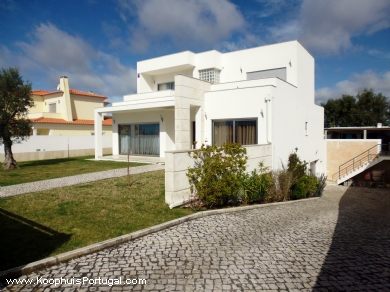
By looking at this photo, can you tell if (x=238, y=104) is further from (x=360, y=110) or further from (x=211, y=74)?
(x=360, y=110)

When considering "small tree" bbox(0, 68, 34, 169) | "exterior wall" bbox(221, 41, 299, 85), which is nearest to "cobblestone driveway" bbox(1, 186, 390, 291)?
"exterior wall" bbox(221, 41, 299, 85)

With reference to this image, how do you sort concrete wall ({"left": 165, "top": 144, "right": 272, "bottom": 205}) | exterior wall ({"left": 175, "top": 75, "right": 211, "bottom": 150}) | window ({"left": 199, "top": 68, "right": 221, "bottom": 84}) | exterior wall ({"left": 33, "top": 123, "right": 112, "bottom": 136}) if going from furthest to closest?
exterior wall ({"left": 33, "top": 123, "right": 112, "bottom": 136}) < window ({"left": 199, "top": 68, "right": 221, "bottom": 84}) < exterior wall ({"left": 175, "top": 75, "right": 211, "bottom": 150}) < concrete wall ({"left": 165, "top": 144, "right": 272, "bottom": 205})

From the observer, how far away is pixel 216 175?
8.96 metres

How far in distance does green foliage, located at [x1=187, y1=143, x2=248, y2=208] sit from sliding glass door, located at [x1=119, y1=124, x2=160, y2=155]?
37.1ft

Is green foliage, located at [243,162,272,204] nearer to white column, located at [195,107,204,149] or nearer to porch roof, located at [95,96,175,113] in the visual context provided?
white column, located at [195,107,204,149]

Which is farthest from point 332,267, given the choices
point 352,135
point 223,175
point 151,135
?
point 352,135

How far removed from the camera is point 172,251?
5.32 meters

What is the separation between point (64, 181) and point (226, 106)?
9.14 m

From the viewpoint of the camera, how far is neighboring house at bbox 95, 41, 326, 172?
1495 centimetres

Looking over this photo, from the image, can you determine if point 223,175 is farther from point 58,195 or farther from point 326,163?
point 326,163

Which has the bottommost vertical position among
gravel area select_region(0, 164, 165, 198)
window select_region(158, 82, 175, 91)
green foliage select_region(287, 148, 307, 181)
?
gravel area select_region(0, 164, 165, 198)

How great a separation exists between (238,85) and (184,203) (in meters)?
9.93

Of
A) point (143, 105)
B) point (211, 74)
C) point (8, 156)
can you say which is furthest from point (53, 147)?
point (211, 74)

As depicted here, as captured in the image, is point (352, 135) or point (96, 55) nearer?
point (96, 55)
